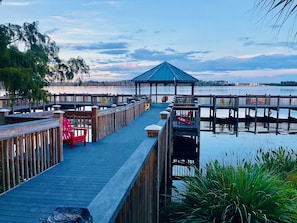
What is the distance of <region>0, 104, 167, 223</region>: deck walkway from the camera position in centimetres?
369

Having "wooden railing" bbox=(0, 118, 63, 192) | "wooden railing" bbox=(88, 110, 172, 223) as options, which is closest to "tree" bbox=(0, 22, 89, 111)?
"wooden railing" bbox=(0, 118, 63, 192)

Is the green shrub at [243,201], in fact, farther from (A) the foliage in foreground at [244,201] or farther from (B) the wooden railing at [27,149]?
(B) the wooden railing at [27,149]

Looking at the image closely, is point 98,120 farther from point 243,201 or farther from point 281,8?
point 281,8

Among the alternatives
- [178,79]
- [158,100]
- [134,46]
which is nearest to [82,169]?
[178,79]

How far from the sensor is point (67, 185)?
465cm

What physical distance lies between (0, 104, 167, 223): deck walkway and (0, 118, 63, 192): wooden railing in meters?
0.16

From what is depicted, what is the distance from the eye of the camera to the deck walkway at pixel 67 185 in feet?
12.1

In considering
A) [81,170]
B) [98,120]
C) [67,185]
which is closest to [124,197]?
[67,185]

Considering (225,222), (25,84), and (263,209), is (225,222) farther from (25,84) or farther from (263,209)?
(25,84)

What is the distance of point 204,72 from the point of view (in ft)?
182

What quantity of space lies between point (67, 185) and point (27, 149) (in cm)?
104

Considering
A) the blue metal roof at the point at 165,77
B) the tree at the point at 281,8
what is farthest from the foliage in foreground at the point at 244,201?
the blue metal roof at the point at 165,77

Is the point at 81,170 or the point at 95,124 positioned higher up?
the point at 95,124

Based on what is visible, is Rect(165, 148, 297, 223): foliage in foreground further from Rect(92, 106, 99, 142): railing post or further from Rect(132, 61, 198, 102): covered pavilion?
Rect(132, 61, 198, 102): covered pavilion
